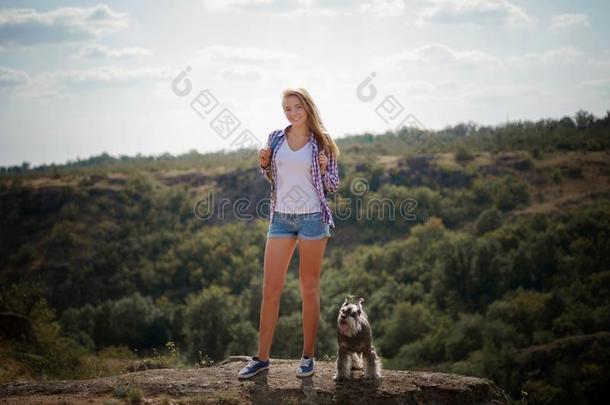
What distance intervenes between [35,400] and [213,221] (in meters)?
59.6

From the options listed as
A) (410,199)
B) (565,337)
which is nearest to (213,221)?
(410,199)

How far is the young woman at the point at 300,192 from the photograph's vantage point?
5262 mm

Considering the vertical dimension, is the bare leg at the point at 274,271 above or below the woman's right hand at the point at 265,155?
below

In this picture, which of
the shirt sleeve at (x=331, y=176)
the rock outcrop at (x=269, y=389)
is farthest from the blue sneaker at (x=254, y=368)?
the shirt sleeve at (x=331, y=176)

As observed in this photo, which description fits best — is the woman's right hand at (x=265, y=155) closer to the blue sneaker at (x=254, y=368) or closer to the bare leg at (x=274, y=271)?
the bare leg at (x=274, y=271)

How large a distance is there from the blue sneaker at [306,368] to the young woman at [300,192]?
1.59 ft

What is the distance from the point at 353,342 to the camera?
217 inches

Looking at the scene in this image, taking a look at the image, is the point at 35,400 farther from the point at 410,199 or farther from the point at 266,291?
the point at 410,199

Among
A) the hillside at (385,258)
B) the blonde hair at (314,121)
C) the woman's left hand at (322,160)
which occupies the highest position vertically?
the blonde hair at (314,121)

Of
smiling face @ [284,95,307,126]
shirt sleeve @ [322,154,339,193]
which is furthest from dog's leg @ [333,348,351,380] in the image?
smiling face @ [284,95,307,126]

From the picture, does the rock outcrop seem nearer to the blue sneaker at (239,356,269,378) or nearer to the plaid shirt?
the blue sneaker at (239,356,269,378)

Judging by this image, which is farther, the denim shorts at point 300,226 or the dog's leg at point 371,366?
the dog's leg at point 371,366

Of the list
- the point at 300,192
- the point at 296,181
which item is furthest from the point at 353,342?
the point at 296,181

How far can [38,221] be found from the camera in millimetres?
57531
